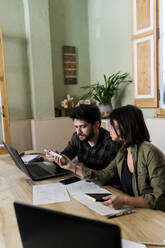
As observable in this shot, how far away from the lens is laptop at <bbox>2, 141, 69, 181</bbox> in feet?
5.40

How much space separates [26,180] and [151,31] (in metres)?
2.56

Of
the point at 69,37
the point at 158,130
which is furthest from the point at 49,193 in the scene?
the point at 69,37

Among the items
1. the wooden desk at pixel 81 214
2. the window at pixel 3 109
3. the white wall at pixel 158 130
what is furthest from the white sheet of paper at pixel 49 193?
the window at pixel 3 109

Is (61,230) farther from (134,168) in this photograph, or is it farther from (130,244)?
(134,168)

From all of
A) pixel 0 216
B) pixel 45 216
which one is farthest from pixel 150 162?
pixel 45 216

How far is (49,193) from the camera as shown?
141 centimetres

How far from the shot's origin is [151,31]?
316 centimetres

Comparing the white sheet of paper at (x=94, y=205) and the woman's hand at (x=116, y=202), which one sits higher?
the woman's hand at (x=116, y=202)

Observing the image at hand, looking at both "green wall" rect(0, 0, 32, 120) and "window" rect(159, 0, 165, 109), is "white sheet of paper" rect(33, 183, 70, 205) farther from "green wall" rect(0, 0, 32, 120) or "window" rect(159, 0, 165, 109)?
"green wall" rect(0, 0, 32, 120)

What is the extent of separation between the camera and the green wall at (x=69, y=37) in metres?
4.25

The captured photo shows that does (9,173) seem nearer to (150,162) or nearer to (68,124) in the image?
(150,162)

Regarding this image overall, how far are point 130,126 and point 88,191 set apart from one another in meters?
0.46

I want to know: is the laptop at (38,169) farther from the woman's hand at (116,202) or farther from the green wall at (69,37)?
the green wall at (69,37)

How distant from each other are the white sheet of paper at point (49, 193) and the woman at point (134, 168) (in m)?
0.20
